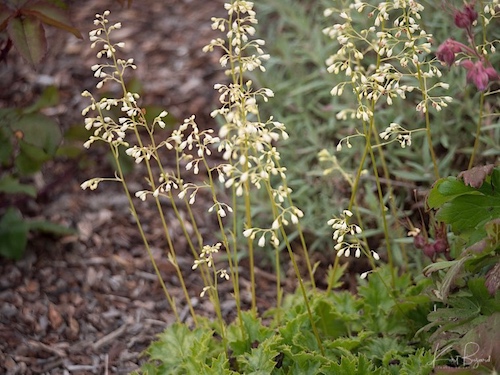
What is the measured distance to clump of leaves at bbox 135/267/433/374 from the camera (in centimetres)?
208

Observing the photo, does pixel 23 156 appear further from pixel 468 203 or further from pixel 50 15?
pixel 468 203

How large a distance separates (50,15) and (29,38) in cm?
13

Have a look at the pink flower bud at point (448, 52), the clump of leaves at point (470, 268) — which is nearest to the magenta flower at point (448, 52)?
the pink flower bud at point (448, 52)

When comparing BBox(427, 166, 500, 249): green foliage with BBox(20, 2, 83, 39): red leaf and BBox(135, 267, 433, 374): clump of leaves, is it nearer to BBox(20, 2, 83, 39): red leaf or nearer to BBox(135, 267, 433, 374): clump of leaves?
BBox(135, 267, 433, 374): clump of leaves

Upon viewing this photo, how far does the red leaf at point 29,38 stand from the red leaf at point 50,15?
3cm

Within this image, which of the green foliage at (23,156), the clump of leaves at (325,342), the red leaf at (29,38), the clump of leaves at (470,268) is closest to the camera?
the clump of leaves at (470,268)

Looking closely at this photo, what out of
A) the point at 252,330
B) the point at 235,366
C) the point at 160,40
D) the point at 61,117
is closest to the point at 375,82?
the point at 252,330

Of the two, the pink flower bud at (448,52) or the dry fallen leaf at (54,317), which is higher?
the pink flower bud at (448,52)

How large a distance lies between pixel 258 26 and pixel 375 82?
210cm

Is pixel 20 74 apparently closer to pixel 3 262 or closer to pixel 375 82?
pixel 3 262

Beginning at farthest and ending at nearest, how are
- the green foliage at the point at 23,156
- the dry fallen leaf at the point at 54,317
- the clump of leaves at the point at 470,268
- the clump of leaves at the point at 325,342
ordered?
the dry fallen leaf at the point at 54,317 → the green foliage at the point at 23,156 → the clump of leaves at the point at 325,342 → the clump of leaves at the point at 470,268

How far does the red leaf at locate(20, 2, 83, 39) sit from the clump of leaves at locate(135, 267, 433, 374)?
3.49 feet

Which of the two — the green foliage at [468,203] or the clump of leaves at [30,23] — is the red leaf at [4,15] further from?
the green foliage at [468,203]

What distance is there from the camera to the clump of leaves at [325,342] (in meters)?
2.08
